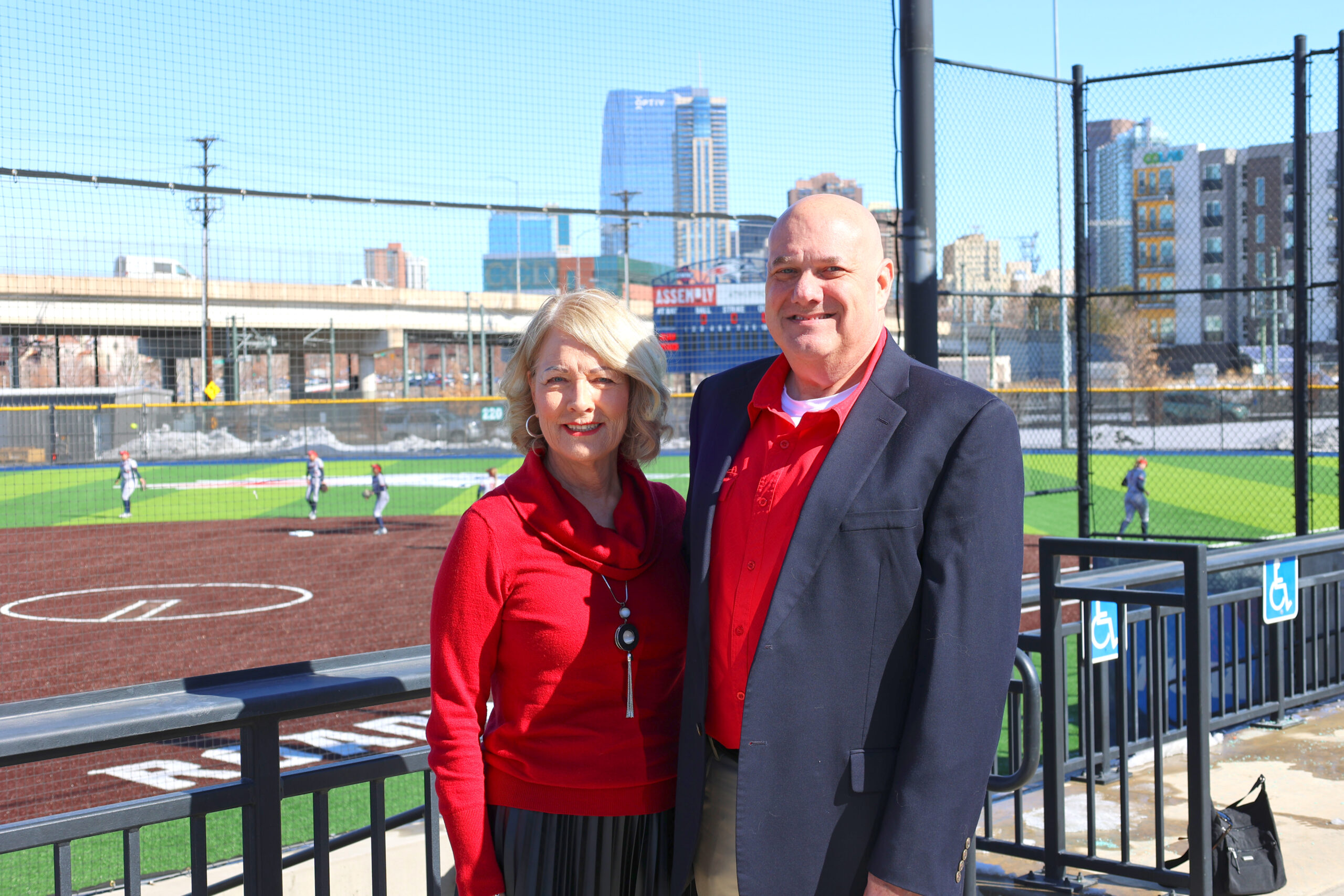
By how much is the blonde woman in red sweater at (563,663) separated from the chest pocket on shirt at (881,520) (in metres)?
0.46

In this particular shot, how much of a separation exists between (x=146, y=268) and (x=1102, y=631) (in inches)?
377

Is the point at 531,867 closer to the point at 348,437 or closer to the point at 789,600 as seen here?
the point at 789,600

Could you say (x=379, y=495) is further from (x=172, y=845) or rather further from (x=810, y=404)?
(x=810, y=404)

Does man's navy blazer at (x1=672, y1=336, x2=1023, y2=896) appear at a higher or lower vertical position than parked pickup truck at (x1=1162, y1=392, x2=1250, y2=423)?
lower

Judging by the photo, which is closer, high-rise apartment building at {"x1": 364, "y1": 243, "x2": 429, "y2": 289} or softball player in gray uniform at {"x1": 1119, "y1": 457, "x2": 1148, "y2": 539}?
high-rise apartment building at {"x1": 364, "y1": 243, "x2": 429, "y2": 289}

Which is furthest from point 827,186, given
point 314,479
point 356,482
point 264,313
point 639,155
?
point 356,482

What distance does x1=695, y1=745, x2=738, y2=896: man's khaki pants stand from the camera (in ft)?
6.75

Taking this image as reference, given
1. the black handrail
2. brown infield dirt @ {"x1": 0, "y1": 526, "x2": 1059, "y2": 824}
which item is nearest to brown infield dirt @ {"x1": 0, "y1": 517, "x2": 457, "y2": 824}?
brown infield dirt @ {"x1": 0, "y1": 526, "x2": 1059, "y2": 824}

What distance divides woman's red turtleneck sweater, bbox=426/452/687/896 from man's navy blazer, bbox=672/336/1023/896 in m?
0.27

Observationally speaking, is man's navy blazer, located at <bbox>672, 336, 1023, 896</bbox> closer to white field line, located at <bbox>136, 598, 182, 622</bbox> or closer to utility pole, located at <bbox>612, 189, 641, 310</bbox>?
utility pole, located at <bbox>612, 189, 641, 310</bbox>

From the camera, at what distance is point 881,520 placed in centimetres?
187

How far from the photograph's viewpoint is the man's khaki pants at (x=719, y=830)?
2057mm

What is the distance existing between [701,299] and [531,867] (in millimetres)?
35849

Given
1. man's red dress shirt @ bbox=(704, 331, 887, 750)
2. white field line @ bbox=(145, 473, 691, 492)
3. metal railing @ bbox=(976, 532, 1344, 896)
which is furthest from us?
white field line @ bbox=(145, 473, 691, 492)
